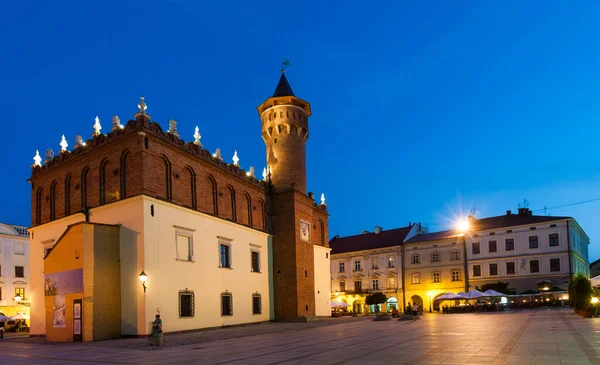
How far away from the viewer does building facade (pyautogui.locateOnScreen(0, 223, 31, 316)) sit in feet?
167

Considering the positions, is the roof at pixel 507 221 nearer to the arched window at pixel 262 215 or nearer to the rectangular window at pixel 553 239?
the rectangular window at pixel 553 239

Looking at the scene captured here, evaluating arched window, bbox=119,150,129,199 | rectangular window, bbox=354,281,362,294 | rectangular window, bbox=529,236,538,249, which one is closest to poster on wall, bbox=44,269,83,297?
arched window, bbox=119,150,129,199

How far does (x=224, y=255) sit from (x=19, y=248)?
30.4m

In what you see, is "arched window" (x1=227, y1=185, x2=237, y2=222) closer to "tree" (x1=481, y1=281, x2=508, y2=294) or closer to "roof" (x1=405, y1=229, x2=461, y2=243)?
"tree" (x1=481, y1=281, x2=508, y2=294)

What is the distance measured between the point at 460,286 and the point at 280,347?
48.5 metres

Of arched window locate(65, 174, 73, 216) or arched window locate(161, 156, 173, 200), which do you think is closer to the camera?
arched window locate(161, 156, 173, 200)

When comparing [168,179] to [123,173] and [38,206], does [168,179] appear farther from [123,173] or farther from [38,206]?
[38,206]

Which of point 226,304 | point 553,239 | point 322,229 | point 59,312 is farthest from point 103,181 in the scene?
point 553,239

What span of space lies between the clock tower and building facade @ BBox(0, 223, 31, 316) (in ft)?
89.5

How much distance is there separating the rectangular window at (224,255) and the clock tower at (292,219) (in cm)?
680

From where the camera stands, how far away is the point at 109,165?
30281 mm

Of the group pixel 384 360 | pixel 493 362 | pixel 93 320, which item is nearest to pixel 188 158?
pixel 93 320

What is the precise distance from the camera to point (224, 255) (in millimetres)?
35469

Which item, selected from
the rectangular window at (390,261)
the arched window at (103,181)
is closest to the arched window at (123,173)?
the arched window at (103,181)
